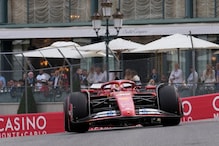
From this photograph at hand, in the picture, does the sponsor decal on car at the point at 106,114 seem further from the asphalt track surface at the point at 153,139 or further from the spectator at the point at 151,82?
the spectator at the point at 151,82

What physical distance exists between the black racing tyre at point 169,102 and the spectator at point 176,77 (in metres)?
6.90

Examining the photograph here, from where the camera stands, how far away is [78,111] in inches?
588

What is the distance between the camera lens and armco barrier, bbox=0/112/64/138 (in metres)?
19.5

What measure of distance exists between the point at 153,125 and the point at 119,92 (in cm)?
139

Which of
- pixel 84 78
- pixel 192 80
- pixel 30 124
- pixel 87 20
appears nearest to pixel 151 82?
pixel 192 80

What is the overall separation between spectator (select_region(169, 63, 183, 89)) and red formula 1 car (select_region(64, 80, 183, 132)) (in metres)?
6.62

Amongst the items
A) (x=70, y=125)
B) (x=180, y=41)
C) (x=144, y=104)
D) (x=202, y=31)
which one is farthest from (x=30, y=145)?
(x=202, y=31)

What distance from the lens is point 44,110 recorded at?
79.1 ft

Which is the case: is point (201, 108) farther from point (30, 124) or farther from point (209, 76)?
point (30, 124)

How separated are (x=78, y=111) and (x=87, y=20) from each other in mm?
21977

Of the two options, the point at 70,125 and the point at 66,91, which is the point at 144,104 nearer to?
the point at 70,125

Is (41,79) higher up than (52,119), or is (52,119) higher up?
(41,79)

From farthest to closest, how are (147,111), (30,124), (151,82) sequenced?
(151,82)
(30,124)
(147,111)

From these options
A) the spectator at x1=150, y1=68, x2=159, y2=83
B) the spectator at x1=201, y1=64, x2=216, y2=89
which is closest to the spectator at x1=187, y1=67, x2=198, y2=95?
the spectator at x1=201, y1=64, x2=216, y2=89
